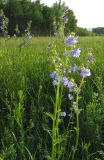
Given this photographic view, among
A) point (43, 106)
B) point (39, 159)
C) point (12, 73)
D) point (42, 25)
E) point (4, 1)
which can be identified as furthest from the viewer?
point (42, 25)

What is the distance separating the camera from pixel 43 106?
327cm

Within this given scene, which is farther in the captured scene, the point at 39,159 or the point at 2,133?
the point at 2,133

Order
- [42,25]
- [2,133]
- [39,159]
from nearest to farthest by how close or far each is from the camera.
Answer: [39,159] → [2,133] → [42,25]

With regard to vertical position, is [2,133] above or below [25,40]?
below

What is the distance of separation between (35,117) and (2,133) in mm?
295

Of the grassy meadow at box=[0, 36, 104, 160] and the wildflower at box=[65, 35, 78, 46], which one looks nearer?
the wildflower at box=[65, 35, 78, 46]

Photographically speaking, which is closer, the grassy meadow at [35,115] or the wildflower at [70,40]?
the wildflower at [70,40]

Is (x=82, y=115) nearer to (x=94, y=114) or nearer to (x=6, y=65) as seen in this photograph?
(x=94, y=114)

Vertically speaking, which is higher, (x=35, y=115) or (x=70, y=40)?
(x=70, y=40)

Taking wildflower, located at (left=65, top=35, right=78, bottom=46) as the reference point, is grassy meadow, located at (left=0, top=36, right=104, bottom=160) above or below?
below

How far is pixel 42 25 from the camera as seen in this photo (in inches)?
1697

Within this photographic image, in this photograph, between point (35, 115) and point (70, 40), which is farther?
point (35, 115)

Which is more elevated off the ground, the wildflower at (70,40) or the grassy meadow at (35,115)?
the wildflower at (70,40)

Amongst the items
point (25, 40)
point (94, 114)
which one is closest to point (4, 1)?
point (25, 40)
